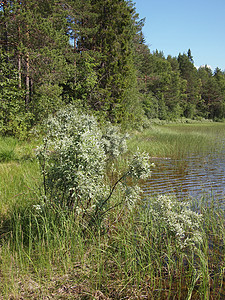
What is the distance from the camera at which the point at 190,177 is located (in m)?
10.7

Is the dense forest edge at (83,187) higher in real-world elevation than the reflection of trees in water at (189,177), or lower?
higher

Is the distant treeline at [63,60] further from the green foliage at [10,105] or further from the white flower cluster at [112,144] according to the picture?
the white flower cluster at [112,144]

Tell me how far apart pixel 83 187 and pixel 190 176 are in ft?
27.2

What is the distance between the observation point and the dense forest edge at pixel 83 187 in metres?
3.43

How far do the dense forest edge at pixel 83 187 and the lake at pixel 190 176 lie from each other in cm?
79

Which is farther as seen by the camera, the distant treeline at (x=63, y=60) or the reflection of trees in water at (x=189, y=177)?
the distant treeline at (x=63, y=60)

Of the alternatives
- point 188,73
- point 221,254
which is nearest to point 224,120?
point 188,73

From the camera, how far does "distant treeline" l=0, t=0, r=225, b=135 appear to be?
11.4 metres

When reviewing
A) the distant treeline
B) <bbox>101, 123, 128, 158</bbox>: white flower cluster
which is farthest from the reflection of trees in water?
the distant treeline

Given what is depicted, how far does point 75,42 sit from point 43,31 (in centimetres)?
849

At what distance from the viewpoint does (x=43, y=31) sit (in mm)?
11969

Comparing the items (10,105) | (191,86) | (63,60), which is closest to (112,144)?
(10,105)

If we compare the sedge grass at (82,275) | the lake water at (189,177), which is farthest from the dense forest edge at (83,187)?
the lake water at (189,177)

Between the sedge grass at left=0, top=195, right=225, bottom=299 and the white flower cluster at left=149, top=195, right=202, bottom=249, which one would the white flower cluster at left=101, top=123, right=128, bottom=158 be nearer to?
the white flower cluster at left=149, top=195, right=202, bottom=249
